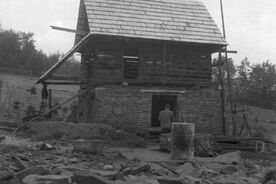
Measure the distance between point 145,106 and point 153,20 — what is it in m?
4.25

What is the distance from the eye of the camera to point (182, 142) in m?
11.6

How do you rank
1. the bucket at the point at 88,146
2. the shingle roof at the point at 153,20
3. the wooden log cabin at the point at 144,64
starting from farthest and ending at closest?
the shingle roof at the point at 153,20 < the wooden log cabin at the point at 144,64 < the bucket at the point at 88,146

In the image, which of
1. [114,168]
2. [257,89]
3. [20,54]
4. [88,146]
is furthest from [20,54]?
[114,168]

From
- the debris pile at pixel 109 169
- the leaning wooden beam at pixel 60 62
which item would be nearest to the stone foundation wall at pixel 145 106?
the leaning wooden beam at pixel 60 62

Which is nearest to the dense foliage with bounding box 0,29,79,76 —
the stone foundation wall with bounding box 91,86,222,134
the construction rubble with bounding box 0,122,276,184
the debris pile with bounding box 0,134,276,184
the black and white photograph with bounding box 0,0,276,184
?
the black and white photograph with bounding box 0,0,276,184

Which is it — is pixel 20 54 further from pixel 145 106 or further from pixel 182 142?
pixel 182 142

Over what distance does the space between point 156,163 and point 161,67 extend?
1012 cm

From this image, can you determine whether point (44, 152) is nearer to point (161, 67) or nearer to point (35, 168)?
point (35, 168)

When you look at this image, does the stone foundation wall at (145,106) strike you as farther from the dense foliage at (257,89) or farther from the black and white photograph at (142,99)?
the dense foliage at (257,89)

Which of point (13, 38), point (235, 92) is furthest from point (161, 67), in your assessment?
point (13, 38)

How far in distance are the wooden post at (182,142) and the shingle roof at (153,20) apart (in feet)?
25.1

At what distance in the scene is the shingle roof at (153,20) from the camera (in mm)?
18688

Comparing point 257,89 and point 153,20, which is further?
point 257,89

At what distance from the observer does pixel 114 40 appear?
62.5ft
